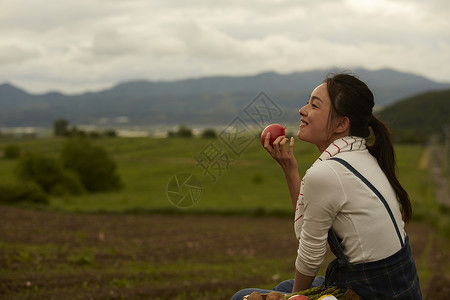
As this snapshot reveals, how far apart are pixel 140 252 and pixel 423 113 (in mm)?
162447

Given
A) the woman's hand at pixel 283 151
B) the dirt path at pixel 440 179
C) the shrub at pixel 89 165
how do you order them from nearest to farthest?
the woman's hand at pixel 283 151 → the shrub at pixel 89 165 → the dirt path at pixel 440 179

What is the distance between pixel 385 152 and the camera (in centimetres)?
314

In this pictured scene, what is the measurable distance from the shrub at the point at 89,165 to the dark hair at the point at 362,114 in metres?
58.1

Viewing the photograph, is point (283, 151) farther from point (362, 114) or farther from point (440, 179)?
point (440, 179)

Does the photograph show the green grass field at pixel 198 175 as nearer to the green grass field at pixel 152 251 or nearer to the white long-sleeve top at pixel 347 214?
the green grass field at pixel 152 251

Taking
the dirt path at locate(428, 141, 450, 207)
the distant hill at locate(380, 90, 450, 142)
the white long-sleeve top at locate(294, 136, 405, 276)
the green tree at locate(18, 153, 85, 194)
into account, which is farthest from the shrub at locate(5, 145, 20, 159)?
the distant hill at locate(380, 90, 450, 142)

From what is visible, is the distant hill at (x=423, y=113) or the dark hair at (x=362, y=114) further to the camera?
the distant hill at (x=423, y=113)

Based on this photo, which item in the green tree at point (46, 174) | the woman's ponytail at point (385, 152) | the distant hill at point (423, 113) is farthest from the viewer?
the distant hill at point (423, 113)

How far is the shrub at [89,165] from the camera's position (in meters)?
58.9

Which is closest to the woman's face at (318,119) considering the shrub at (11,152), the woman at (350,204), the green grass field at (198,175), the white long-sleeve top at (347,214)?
the woman at (350,204)

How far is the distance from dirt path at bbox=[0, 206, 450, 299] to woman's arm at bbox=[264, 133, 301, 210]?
5.54 meters

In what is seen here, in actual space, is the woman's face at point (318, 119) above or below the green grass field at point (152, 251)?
above

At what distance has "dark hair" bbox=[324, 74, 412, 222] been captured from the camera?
296 cm

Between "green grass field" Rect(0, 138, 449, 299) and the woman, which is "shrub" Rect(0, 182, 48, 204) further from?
the woman
